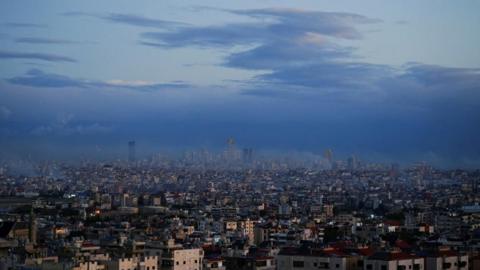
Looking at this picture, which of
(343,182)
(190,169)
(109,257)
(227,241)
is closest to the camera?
(109,257)

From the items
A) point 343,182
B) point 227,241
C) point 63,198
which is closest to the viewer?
point 227,241

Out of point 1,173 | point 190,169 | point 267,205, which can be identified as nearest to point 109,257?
point 267,205

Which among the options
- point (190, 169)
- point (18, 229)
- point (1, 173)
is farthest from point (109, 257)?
point (190, 169)

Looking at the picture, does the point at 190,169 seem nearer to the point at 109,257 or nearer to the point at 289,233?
the point at 289,233

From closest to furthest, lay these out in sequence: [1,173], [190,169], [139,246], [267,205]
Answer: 1. [139,246]
2. [267,205]
3. [1,173]
4. [190,169]

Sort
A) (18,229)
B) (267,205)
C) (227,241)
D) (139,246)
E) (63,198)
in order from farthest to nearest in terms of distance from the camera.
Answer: (63,198)
(267,205)
(227,241)
(18,229)
(139,246)

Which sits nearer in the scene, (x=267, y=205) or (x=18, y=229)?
(x=18, y=229)

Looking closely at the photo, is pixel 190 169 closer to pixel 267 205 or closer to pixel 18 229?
pixel 267 205

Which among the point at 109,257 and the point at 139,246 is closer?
the point at 109,257
